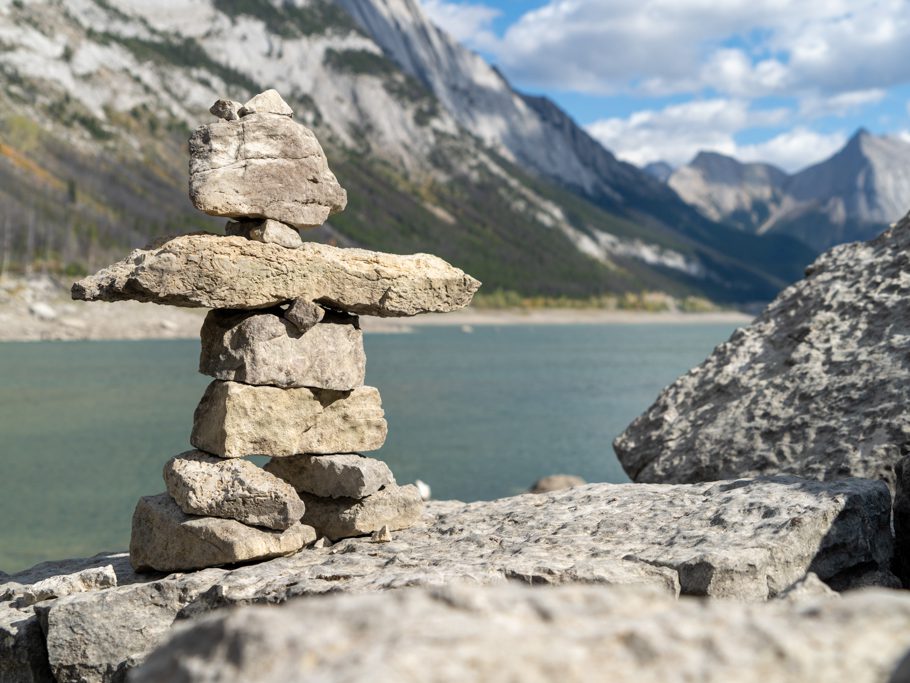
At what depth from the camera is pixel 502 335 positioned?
147 metres

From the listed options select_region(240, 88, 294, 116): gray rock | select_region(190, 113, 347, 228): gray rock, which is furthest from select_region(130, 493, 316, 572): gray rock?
select_region(240, 88, 294, 116): gray rock

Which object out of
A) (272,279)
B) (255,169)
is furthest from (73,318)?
(272,279)

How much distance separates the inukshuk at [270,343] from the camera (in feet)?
30.0

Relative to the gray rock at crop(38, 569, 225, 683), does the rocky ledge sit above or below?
above

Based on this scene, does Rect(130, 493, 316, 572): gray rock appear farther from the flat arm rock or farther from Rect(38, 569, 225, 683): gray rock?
the flat arm rock

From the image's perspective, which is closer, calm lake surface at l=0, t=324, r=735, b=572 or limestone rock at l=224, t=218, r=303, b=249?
limestone rock at l=224, t=218, r=303, b=249

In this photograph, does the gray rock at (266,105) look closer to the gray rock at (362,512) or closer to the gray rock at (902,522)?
the gray rock at (362,512)

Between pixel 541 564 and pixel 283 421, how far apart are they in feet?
11.8

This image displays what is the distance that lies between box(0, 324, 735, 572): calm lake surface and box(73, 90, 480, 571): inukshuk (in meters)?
15.4

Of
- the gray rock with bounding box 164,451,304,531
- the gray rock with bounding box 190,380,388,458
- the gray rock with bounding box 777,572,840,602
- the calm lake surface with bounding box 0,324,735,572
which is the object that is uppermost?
the gray rock with bounding box 190,380,388,458

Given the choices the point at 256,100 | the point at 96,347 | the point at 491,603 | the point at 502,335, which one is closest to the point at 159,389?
the point at 96,347

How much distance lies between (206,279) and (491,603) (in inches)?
261

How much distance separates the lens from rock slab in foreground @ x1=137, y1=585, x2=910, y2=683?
2908mm

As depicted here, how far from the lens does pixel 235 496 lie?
9156 mm
